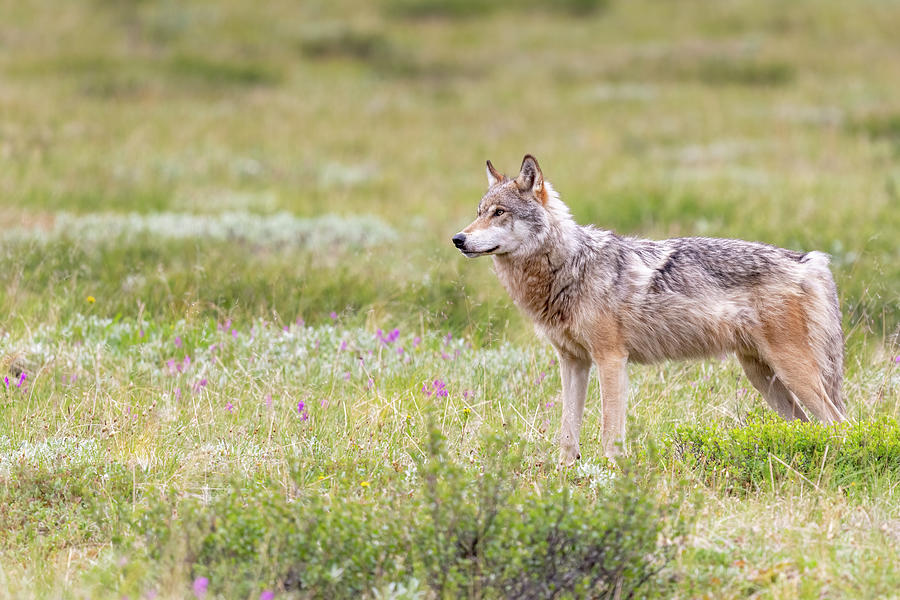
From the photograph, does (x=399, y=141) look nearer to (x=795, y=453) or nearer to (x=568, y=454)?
(x=568, y=454)

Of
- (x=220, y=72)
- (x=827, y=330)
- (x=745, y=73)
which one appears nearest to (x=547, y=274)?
(x=827, y=330)

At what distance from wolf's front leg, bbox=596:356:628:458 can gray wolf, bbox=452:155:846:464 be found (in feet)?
0.17

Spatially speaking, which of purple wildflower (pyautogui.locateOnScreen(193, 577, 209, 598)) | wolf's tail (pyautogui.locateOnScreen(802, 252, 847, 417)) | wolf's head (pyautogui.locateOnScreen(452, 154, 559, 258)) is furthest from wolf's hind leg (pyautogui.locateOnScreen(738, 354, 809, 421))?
purple wildflower (pyautogui.locateOnScreen(193, 577, 209, 598))

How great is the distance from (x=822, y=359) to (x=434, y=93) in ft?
73.5

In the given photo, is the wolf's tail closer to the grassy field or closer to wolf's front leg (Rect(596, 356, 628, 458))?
the grassy field

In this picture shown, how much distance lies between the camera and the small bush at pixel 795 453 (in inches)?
214

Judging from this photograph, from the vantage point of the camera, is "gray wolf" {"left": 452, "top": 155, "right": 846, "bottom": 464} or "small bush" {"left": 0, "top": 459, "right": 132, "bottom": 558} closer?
"small bush" {"left": 0, "top": 459, "right": 132, "bottom": 558}

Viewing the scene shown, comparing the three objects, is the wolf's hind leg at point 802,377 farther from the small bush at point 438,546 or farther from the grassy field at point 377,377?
the small bush at point 438,546

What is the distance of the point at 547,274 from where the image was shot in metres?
6.38

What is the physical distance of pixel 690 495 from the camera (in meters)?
5.15

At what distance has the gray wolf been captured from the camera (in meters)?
6.29

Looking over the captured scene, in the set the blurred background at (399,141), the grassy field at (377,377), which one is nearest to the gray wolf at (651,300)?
the grassy field at (377,377)

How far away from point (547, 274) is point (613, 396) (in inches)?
35.8

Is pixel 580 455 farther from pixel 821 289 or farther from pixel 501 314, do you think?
pixel 501 314
